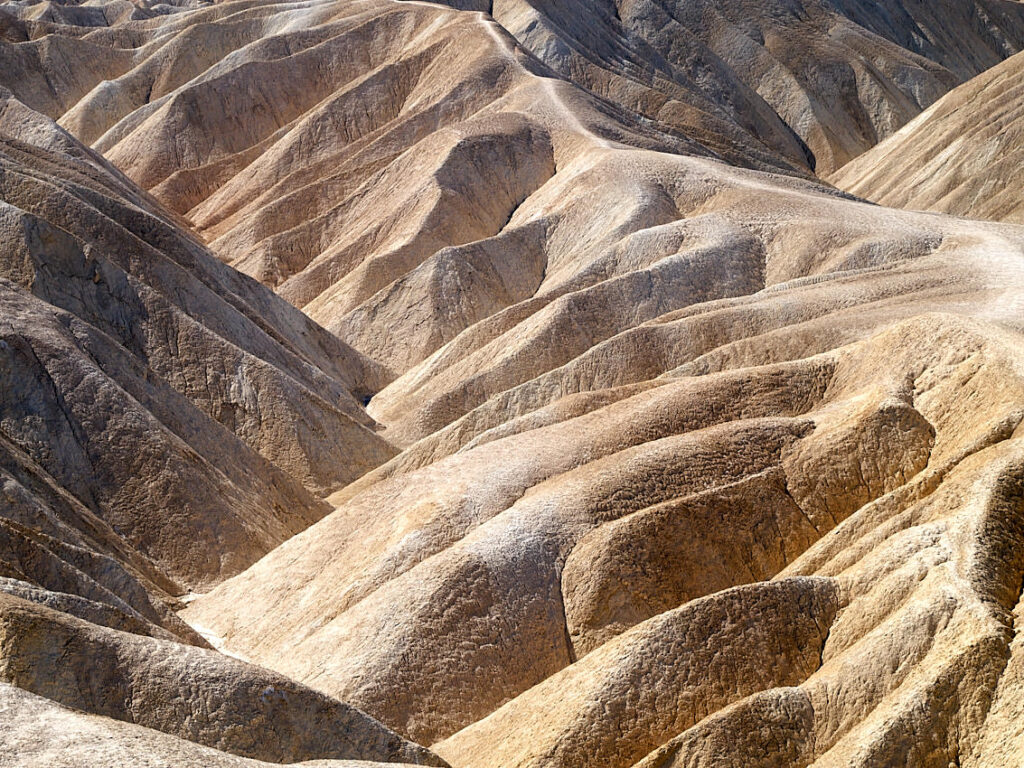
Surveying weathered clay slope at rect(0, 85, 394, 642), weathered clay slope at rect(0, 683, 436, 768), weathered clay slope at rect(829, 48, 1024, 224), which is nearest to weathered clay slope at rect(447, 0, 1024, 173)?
weathered clay slope at rect(829, 48, 1024, 224)

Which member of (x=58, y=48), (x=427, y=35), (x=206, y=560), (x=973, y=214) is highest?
(x=58, y=48)

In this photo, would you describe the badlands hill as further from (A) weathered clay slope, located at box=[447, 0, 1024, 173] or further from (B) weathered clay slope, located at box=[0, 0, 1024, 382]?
(A) weathered clay slope, located at box=[447, 0, 1024, 173]

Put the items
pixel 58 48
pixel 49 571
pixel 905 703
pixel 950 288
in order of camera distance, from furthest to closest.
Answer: pixel 58 48, pixel 950 288, pixel 49 571, pixel 905 703

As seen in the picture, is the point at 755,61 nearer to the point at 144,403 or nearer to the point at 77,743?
the point at 144,403

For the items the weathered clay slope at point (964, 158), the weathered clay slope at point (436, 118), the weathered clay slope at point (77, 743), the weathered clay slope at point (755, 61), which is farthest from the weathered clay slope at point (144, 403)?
the weathered clay slope at point (755, 61)

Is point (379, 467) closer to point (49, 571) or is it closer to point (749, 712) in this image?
point (49, 571)

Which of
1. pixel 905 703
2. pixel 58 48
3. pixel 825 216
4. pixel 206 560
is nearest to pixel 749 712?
pixel 905 703
